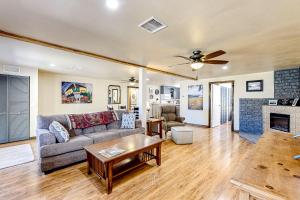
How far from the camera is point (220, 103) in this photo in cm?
724

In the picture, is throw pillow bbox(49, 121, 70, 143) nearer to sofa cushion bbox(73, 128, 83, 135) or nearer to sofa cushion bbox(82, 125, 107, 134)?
sofa cushion bbox(73, 128, 83, 135)

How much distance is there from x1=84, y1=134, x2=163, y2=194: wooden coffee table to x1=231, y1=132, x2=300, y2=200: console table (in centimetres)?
163

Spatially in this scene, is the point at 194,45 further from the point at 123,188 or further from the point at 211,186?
the point at 123,188

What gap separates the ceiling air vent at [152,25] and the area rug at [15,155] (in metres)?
3.51

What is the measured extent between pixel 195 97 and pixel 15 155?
6.62m

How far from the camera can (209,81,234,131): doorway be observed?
6.38m

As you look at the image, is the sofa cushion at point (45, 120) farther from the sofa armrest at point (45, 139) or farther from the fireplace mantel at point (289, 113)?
the fireplace mantel at point (289, 113)

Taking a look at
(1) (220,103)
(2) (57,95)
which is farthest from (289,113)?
(2) (57,95)

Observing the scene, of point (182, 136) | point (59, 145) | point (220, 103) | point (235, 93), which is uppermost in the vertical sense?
point (235, 93)

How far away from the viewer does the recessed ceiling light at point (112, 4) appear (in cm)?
150

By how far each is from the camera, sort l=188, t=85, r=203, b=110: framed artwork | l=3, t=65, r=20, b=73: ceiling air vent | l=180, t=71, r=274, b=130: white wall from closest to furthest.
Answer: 1. l=3, t=65, r=20, b=73: ceiling air vent
2. l=180, t=71, r=274, b=130: white wall
3. l=188, t=85, r=203, b=110: framed artwork

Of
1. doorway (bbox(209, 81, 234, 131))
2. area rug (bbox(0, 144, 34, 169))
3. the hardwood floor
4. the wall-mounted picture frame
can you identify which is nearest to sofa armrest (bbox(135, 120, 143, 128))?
the hardwood floor

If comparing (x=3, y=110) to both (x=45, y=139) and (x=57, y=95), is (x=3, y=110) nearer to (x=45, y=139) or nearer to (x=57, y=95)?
Result: (x=57, y=95)

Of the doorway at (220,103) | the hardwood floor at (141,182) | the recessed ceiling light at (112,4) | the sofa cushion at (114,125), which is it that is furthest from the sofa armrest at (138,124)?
the doorway at (220,103)
